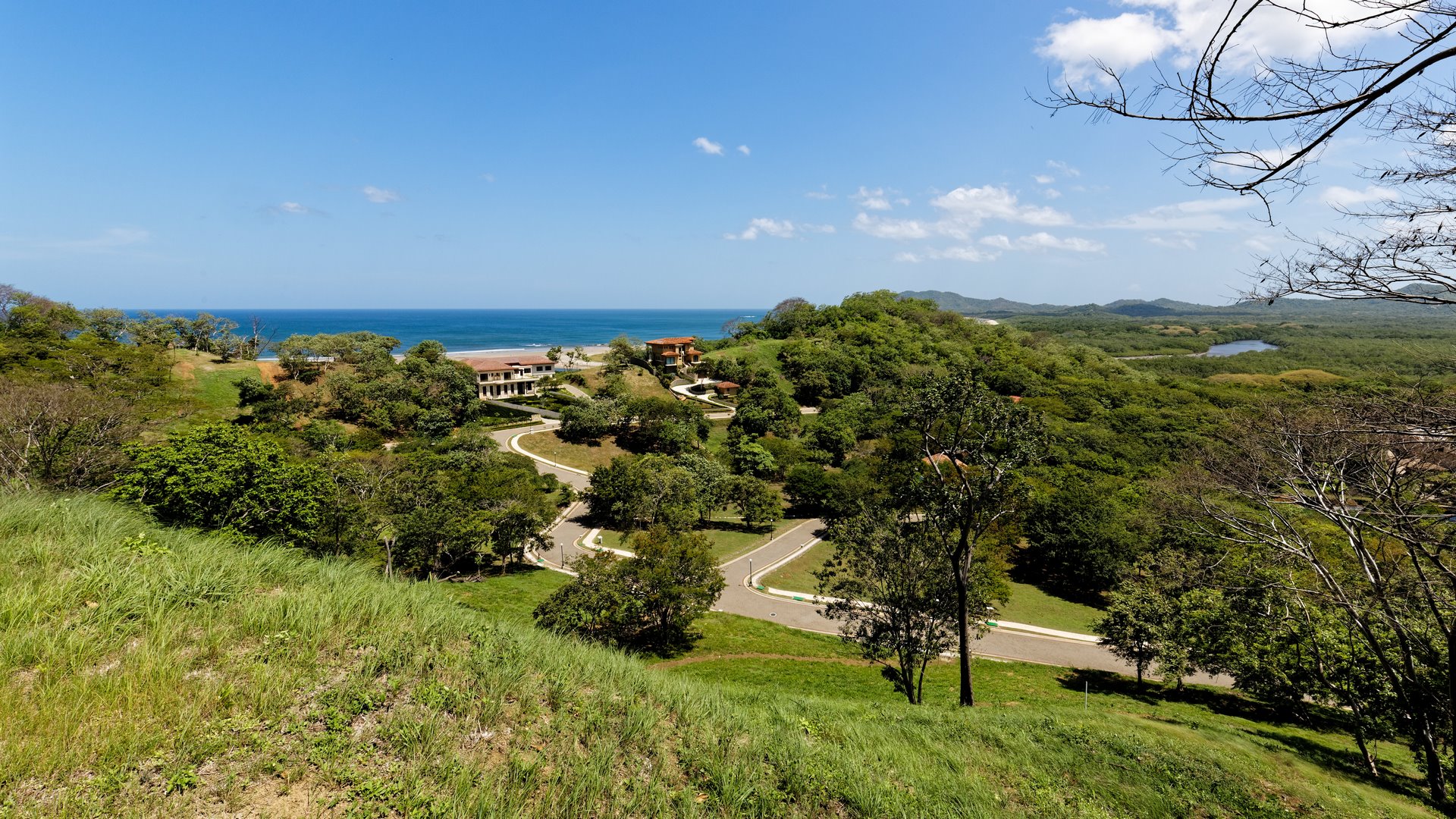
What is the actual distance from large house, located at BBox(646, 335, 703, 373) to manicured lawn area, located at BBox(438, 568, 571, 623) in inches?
2024

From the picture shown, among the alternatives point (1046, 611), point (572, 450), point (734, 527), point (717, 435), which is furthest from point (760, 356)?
point (1046, 611)

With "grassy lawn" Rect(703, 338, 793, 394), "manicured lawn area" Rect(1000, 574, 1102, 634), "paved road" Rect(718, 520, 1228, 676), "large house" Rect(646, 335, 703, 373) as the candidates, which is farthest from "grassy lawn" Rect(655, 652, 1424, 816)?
"large house" Rect(646, 335, 703, 373)

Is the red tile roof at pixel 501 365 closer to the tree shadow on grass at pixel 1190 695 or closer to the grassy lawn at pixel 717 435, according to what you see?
the grassy lawn at pixel 717 435

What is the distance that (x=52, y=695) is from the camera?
3529mm

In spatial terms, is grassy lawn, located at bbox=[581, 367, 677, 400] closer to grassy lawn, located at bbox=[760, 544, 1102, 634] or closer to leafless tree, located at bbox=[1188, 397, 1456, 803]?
grassy lawn, located at bbox=[760, 544, 1102, 634]

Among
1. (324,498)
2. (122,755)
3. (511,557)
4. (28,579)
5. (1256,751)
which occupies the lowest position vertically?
(511,557)

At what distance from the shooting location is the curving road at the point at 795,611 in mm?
21969

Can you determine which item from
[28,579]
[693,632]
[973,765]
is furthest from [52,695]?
[693,632]

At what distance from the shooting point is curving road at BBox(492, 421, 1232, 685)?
22.0 metres

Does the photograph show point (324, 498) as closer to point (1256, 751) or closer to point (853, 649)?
point (853, 649)

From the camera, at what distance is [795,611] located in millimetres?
25266

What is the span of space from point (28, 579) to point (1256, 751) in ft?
56.4

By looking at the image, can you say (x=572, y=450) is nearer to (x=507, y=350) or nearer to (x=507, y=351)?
(x=507, y=351)

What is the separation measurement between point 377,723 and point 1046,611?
3213cm
